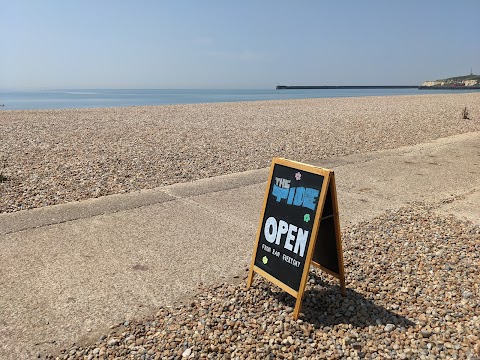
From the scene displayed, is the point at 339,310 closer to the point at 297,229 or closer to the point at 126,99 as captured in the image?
the point at 297,229

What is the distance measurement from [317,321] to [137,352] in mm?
1342

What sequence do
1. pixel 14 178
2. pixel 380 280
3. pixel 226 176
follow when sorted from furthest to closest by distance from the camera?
1. pixel 226 176
2. pixel 14 178
3. pixel 380 280

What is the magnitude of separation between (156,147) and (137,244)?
20.3 feet

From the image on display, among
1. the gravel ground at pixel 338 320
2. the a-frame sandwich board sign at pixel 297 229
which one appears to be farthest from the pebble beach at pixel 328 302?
the a-frame sandwich board sign at pixel 297 229

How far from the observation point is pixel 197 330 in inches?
120

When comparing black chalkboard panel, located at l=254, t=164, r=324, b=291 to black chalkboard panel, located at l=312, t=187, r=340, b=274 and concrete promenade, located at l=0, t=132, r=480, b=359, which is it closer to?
black chalkboard panel, located at l=312, t=187, r=340, b=274

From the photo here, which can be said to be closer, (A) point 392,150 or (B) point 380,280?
(B) point 380,280

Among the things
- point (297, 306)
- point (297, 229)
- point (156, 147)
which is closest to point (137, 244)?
point (297, 229)

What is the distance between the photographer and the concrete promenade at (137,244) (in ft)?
10.8

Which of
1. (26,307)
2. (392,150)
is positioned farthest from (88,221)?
(392,150)

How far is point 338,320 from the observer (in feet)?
10.5

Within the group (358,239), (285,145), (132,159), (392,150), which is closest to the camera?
(358,239)

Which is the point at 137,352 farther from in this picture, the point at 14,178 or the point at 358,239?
the point at 14,178

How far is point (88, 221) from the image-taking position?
5.40 m
